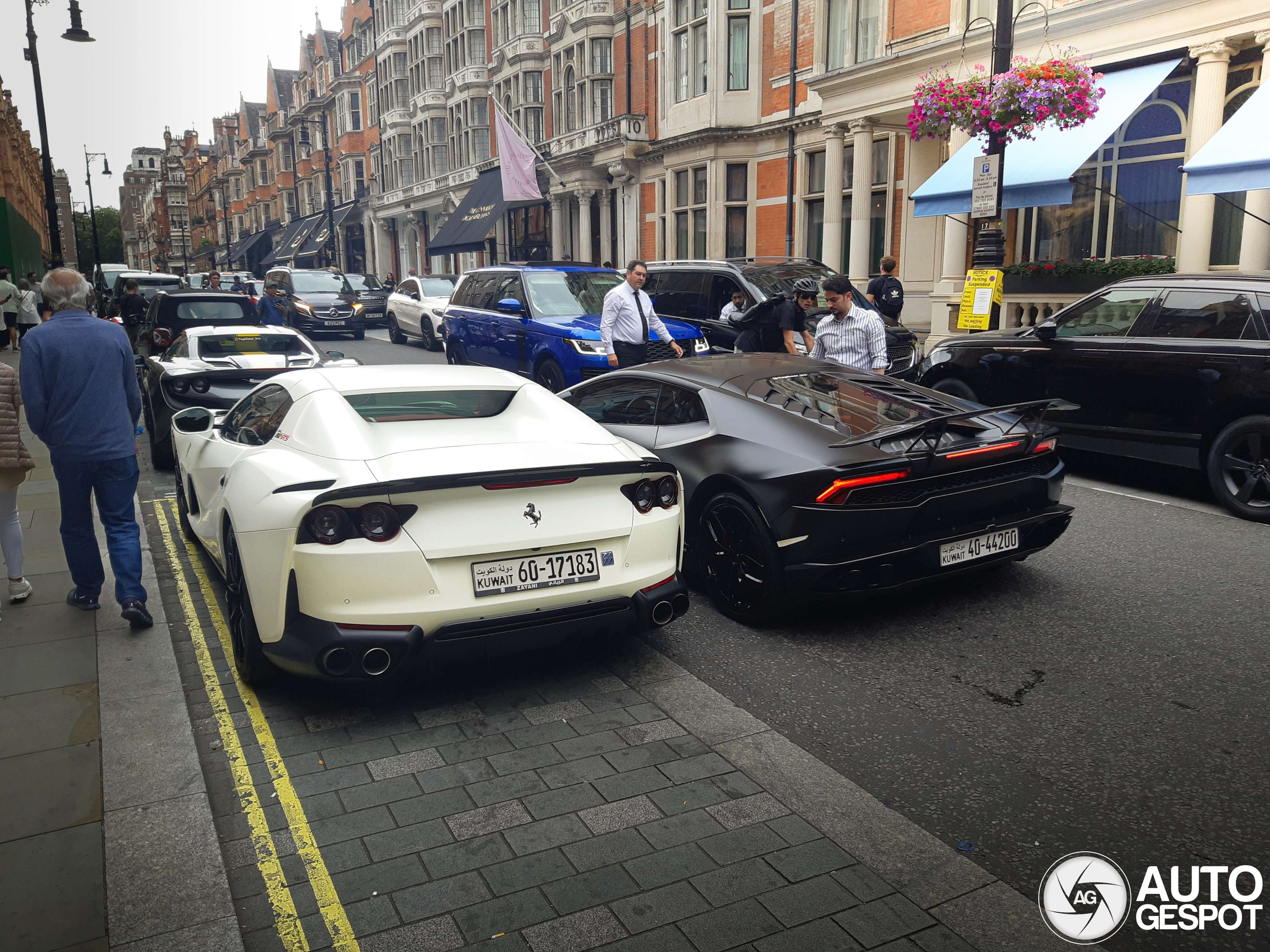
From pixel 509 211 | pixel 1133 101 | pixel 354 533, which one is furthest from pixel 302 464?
pixel 509 211

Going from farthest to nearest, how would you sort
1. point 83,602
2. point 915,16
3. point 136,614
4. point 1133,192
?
point 915,16
point 1133,192
point 83,602
point 136,614

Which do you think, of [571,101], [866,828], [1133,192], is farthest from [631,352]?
[571,101]

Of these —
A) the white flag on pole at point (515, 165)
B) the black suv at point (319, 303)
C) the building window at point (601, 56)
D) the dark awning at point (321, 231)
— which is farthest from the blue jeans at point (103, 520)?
the dark awning at point (321, 231)

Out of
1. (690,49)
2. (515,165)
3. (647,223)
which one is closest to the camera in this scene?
(690,49)

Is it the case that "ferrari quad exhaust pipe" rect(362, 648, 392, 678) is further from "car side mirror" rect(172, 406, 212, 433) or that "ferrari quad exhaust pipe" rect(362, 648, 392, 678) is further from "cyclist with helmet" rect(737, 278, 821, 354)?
"cyclist with helmet" rect(737, 278, 821, 354)

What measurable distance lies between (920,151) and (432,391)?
17.4 m

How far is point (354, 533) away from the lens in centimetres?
393

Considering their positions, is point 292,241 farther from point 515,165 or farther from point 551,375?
point 551,375

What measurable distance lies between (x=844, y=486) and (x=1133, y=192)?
1338 cm

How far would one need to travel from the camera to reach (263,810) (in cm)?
349

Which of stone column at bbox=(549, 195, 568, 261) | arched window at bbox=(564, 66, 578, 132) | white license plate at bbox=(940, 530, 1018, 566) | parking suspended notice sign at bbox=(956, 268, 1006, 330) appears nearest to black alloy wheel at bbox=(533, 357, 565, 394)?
parking suspended notice sign at bbox=(956, 268, 1006, 330)

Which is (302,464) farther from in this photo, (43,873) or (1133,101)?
(1133,101)

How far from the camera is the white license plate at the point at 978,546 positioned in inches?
201

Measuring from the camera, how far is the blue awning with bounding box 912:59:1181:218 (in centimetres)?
1415
